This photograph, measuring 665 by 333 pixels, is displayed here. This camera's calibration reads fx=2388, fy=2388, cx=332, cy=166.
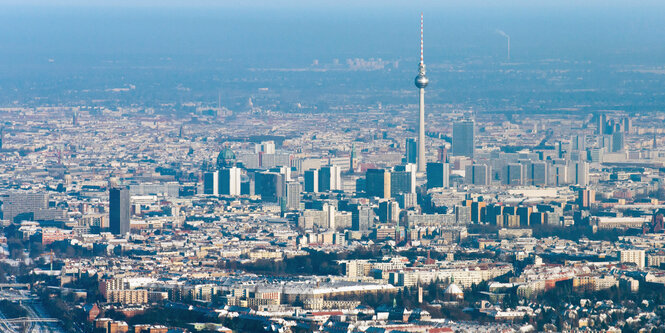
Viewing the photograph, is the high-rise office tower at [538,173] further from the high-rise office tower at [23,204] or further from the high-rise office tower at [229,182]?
the high-rise office tower at [23,204]

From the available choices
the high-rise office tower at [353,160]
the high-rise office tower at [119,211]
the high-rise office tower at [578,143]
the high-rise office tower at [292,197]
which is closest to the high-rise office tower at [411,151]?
the high-rise office tower at [353,160]

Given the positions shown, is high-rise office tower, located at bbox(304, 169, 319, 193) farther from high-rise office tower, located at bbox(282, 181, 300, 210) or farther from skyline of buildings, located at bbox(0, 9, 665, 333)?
Answer: high-rise office tower, located at bbox(282, 181, 300, 210)

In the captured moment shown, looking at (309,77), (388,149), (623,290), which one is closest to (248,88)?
(309,77)

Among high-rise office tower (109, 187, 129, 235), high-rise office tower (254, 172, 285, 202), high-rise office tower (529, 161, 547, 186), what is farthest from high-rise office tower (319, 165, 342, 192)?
high-rise office tower (109, 187, 129, 235)

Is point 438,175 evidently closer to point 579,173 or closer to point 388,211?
point 579,173

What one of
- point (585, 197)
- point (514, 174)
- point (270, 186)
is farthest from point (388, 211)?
point (514, 174)
